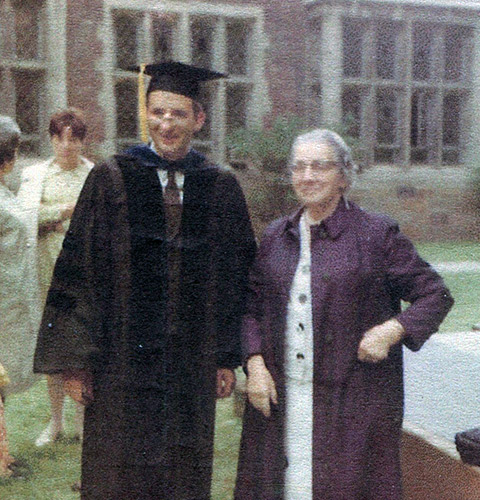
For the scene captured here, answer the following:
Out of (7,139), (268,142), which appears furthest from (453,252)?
(7,139)

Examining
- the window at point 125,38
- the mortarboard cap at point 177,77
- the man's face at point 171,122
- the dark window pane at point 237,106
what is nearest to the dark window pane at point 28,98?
the window at point 125,38

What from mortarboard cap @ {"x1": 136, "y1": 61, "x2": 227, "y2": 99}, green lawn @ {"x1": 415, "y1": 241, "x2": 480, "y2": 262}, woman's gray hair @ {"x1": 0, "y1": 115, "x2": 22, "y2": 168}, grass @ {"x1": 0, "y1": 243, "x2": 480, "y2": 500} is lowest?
grass @ {"x1": 0, "y1": 243, "x2": 480, "y2": 500}

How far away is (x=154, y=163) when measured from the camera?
231 centimetres

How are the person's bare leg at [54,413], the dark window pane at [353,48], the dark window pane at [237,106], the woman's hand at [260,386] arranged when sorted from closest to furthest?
the woman's hand at [260,386]
the person's bare leg at [54,413]
the dark window pane at [237,106]
the dark window pane at [353,48]

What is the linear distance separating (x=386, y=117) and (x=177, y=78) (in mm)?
6711

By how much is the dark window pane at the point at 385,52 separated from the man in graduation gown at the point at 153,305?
6040 mm

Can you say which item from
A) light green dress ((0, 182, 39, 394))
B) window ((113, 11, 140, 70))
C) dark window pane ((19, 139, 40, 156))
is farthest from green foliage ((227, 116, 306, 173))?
light green dress ((0, 182, 39, 394))

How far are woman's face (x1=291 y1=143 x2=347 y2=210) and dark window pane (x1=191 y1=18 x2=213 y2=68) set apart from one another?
3849mm

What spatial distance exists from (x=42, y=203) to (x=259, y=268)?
1.56 m

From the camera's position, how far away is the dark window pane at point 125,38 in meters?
5.36

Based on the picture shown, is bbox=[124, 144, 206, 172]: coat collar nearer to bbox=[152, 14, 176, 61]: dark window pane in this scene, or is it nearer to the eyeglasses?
the eyeglasses

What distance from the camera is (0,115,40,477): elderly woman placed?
315 cm

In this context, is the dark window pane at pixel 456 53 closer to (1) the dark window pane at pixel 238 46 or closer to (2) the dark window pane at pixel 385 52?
(2) the dark window pane at pixel 385 52

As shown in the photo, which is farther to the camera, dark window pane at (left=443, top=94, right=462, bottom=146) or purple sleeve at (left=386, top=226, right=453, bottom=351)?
dark window pane at (left=443, top=94, right=462, bottom=146)
